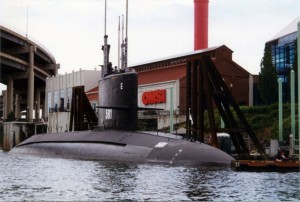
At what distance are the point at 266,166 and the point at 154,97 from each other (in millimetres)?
59180

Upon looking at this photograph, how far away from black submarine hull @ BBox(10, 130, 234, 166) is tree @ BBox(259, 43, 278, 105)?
40268 millimetres

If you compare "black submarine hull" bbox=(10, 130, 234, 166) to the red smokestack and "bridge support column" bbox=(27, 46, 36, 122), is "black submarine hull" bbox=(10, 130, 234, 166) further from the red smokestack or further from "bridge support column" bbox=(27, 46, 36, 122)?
"bridge support column" bbox=(27, 46, 36, 122)

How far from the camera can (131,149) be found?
37656 mm

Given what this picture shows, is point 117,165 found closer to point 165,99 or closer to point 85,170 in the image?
point 85,170

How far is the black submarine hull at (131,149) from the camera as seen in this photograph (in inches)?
1330

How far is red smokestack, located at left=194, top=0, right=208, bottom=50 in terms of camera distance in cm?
9731

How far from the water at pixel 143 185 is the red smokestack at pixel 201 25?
67.4 m

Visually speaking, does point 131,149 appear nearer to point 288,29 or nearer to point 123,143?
point 123,143

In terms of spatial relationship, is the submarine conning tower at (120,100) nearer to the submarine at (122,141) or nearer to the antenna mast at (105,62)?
the submarine at (122,141)

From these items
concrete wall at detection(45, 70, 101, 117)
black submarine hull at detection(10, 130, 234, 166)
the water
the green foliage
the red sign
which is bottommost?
the water

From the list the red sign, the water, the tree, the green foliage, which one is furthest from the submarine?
the red sign

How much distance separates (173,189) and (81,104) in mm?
37172

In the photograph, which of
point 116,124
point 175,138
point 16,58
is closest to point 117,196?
point 175,138

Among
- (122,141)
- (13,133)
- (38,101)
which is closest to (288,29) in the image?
(13,133)
